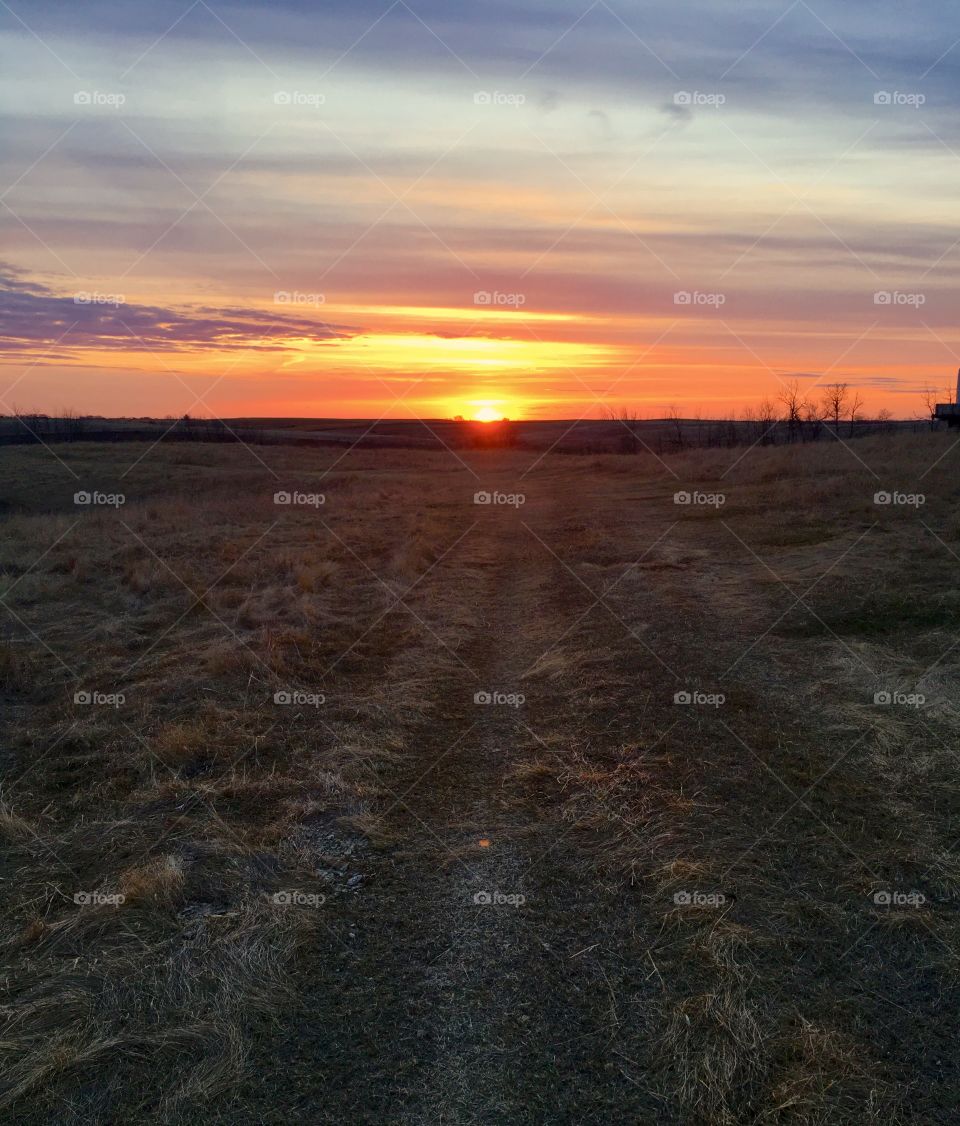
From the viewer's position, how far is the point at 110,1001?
4.02 m

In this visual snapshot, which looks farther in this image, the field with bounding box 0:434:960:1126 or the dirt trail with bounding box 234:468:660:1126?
the field with bounding box 0:434:960:1126

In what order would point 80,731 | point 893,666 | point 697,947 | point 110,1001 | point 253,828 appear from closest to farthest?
1. point 110,1001
2. point 697,947
3. point 253,828
4. point 80,731
5. point 893,666

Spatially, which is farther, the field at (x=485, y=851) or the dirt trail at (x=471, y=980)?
the field at (x=485, y=851)

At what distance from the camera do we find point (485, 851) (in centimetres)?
543

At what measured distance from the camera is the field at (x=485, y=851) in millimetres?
3576

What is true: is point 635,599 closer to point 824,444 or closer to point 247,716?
point 247,716

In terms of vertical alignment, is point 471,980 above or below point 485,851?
below

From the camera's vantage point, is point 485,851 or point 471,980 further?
point 485,851

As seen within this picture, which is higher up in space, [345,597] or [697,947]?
[345,597]

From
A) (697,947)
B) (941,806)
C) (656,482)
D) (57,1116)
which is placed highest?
(656,482)

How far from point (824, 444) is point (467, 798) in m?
33.9

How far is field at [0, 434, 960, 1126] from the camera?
358 centimetres

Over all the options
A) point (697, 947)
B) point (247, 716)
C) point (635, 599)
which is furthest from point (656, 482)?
point (697, 947)

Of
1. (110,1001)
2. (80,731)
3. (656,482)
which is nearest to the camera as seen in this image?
(110,1001)
